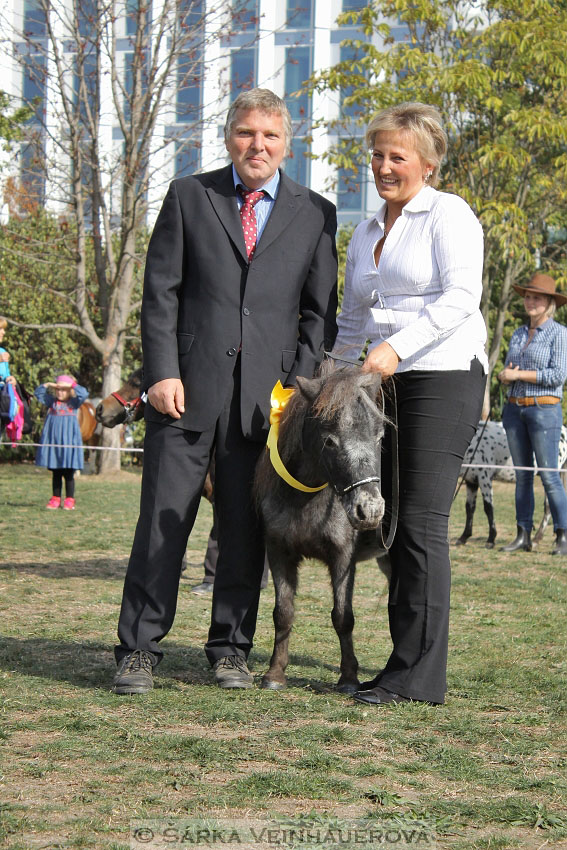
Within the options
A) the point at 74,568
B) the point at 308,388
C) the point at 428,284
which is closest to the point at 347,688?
the point at 308,388

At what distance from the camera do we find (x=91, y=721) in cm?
397

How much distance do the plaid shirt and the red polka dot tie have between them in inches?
253

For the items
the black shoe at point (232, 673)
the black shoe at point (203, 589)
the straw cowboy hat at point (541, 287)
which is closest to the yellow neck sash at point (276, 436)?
the black shoe at point (232, 673)

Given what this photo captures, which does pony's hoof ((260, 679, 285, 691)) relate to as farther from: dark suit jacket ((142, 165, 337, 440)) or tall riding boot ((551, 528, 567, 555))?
tall riding boot ((551, 528, 567, 555))

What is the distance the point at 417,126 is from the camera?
14.4 feet

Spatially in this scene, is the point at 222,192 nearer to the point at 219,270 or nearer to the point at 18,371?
the point at 219,270

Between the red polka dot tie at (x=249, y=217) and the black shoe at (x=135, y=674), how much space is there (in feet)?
6.02

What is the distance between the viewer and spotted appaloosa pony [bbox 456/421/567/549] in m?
11.4

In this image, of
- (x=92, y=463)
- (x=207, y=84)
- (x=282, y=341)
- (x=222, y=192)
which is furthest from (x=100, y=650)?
(x=207, y=84)

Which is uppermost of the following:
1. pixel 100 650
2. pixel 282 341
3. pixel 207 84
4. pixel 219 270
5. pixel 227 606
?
pixel 207 84

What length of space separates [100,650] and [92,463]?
14902mm

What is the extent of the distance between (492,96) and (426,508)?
42.1 ft

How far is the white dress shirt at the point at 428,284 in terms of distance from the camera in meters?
4.28

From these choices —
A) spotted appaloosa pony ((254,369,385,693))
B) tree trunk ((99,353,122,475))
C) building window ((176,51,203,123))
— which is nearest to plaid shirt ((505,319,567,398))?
spotted appaloosa pony ((254,369,385,693))
